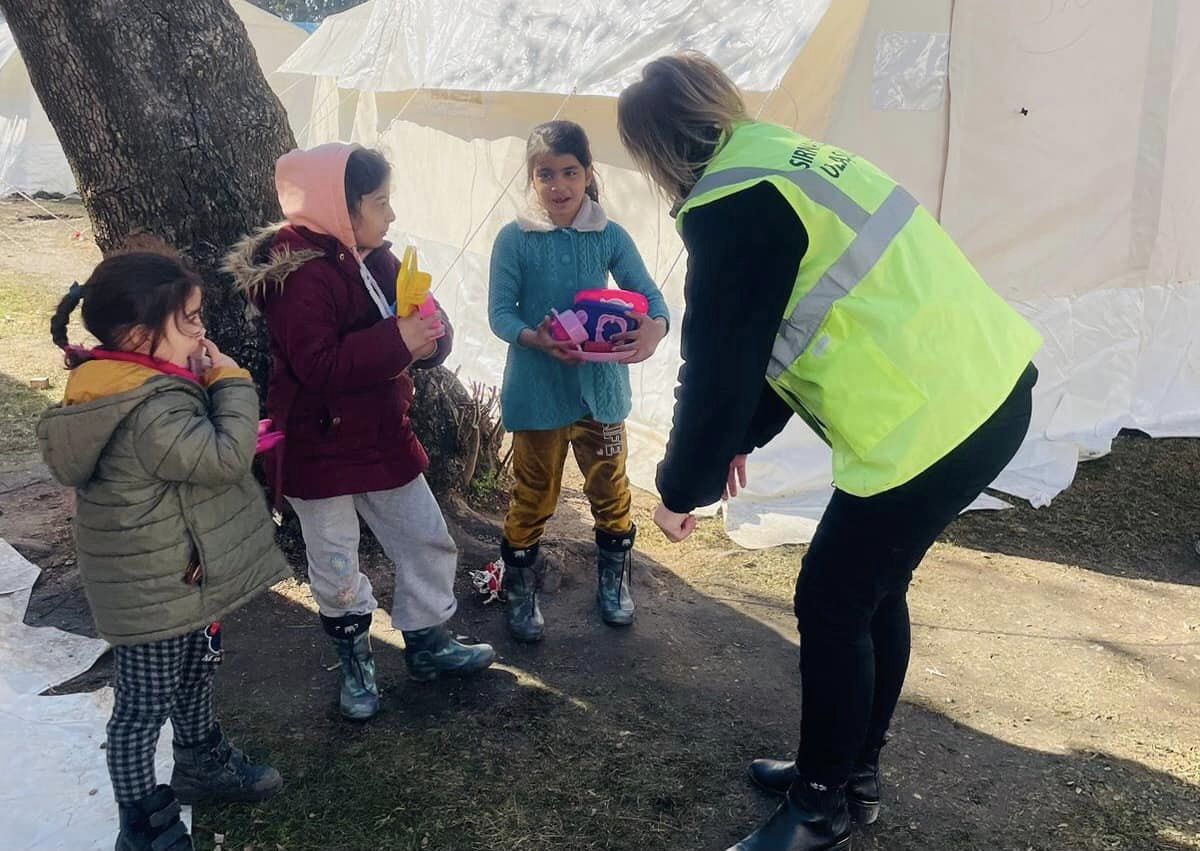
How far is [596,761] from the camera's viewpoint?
2672mm

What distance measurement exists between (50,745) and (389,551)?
100 centimetres

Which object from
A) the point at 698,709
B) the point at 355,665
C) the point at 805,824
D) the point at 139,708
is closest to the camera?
the point at 139,708

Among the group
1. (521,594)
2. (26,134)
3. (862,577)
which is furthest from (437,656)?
(26,134)

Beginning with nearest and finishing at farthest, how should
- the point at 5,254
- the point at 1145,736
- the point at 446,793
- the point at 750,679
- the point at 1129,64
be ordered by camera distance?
the point at 446,793 < the point at 1145,736 < the point at 750,679 < the point at 1129,64 < the point at 5,254

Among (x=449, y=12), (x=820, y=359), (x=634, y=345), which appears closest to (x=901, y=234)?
(x=820, y=359)

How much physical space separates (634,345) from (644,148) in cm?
99

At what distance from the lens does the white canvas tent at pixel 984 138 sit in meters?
4.57

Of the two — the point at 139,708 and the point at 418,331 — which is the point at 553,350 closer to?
the point at 418,331

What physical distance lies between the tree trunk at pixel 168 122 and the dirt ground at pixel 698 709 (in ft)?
3.83

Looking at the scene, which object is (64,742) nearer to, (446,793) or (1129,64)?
(446,793)

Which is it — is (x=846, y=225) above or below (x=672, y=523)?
above

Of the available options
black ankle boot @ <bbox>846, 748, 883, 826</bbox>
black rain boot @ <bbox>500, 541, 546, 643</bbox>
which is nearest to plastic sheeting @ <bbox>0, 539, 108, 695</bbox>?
black rain boot @ <bbox>500, 541, 546, 643</bbox>

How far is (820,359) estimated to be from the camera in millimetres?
1964

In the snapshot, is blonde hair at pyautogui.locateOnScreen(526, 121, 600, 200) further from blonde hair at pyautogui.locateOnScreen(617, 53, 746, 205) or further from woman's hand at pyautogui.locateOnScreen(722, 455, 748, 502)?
woman's hand at pyautogui.locateOnScreen(722, 455, 748, 502)
